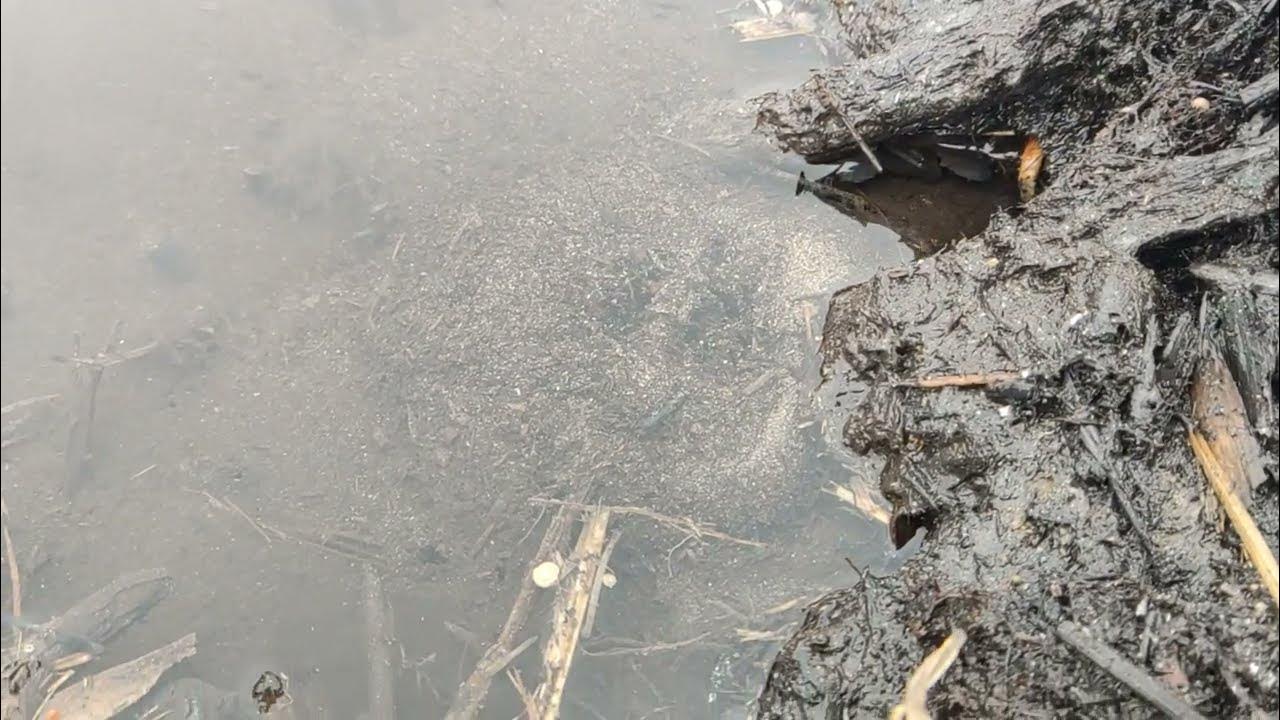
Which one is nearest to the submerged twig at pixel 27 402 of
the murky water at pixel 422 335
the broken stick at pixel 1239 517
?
the murky water at pixel 422 335

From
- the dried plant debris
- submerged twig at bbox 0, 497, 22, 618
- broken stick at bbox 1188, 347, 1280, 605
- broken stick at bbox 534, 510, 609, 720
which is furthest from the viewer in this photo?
the dried plant debris

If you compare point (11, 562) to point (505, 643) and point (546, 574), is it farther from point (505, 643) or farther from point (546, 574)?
point (546, 574)

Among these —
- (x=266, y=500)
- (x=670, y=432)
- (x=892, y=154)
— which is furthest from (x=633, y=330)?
(x=266, y=500)

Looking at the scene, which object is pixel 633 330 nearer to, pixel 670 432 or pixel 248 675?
pixel 670 432

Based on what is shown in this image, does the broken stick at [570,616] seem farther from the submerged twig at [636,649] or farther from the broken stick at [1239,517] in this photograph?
the broken stick at [1239,517]

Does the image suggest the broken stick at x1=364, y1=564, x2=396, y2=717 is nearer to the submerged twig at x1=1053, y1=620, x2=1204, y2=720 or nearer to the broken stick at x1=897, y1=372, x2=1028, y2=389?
the broken stick at x1=897, y1=372, x2=1028, y2=389

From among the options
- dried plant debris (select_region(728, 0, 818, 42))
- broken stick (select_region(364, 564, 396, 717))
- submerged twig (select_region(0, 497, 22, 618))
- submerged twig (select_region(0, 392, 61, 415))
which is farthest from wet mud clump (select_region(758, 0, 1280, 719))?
submerged twig (select_region(0, 392, 61, 415))
